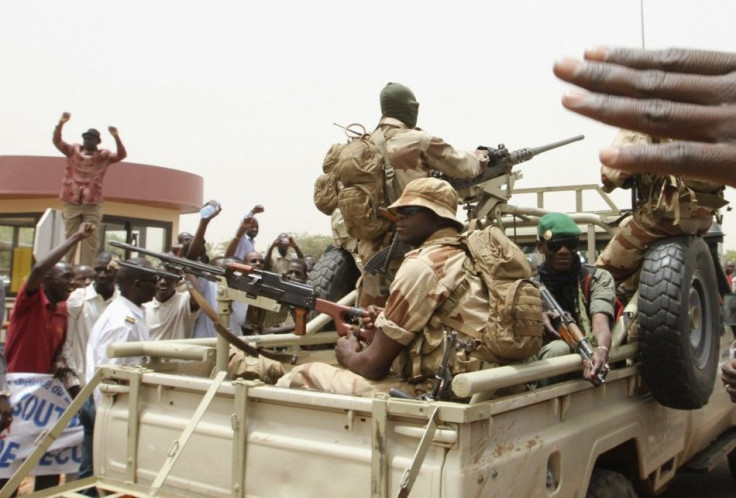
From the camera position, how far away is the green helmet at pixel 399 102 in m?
4.39

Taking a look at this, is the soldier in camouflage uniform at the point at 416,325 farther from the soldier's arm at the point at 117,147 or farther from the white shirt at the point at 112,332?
the soldier's arm at the point at 117,147

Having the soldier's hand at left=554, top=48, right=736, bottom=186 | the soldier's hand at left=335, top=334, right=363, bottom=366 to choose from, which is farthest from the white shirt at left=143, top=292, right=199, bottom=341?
the soldier's hand at left=554, top=48, right=736, bottom=186

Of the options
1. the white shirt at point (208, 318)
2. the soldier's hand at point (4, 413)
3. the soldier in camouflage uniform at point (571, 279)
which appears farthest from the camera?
the white shirt at point (208, 318)

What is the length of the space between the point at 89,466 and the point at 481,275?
276 cm

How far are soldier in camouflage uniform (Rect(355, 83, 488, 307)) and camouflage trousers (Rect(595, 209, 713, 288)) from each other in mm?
965

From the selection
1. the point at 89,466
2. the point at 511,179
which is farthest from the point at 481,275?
the point at 89,466

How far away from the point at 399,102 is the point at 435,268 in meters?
1.82

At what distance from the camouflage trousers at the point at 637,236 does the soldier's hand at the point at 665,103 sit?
2926 mm

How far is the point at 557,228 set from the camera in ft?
12.8

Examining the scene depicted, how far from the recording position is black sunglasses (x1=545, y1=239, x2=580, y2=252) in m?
3.88

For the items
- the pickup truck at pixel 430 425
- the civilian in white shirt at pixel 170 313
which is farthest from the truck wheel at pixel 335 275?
the civilian in white shirt at pixel 170 313

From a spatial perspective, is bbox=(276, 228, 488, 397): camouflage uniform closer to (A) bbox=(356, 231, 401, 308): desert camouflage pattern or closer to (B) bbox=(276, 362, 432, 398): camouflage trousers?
(B) bbox=(276, 362, 432, 398): camouflage trousers

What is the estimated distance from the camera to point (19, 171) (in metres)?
13.0

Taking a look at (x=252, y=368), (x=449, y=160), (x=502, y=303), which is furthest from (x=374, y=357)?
(x=449, y=160)
